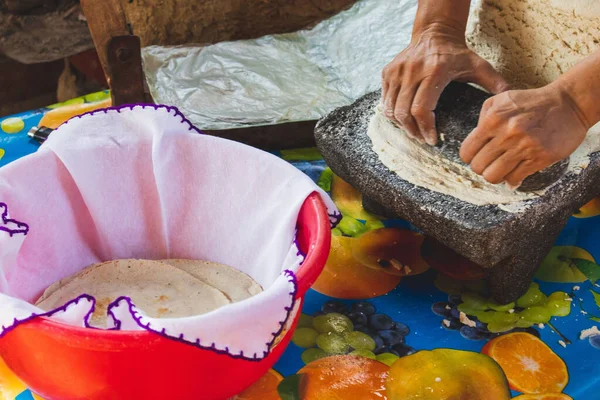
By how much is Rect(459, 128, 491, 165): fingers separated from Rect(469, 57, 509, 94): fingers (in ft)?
0.59

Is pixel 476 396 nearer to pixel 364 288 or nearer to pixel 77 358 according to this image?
pixel 364 288

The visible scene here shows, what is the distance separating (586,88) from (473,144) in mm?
167

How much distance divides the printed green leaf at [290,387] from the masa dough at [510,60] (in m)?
0.33

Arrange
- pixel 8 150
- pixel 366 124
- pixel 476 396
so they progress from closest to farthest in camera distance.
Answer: pixel 476 396 → pixel 366 124 → pixel 8 150

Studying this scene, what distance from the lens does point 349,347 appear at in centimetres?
94

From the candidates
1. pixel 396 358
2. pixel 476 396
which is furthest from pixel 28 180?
pixel 476 396

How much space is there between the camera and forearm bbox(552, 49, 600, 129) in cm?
90

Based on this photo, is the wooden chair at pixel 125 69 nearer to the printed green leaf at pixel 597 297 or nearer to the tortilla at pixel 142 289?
the tortilla at pixel 142 289

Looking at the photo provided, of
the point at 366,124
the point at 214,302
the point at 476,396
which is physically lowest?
the point at 476,396

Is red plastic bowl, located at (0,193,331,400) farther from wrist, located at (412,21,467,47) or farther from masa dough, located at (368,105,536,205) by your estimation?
wrist, located at (412,21,467,47)

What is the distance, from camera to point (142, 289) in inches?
37.7

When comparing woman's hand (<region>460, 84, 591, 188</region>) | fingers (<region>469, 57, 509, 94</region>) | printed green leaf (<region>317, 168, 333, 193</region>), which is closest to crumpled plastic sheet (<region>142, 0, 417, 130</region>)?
printed green leaf (<region>317, 168, 333, 193</region>)

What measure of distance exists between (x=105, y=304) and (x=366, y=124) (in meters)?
0.51

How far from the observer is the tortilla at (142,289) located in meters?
0.90
